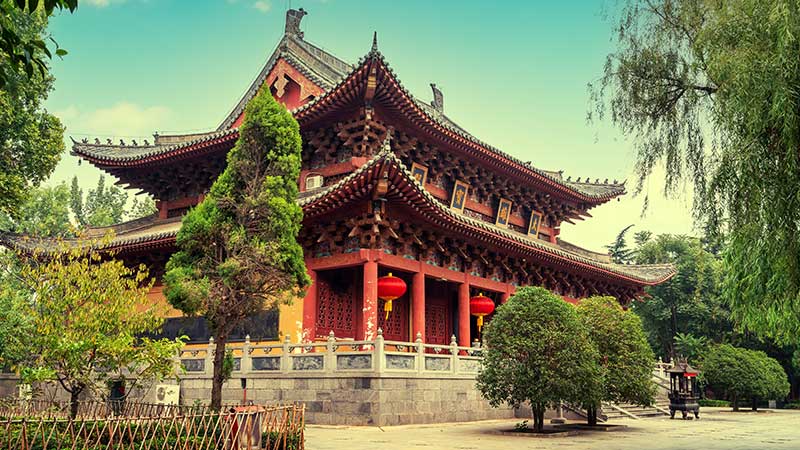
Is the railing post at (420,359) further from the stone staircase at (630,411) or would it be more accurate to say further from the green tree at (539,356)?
the stone staircase at (630,411)

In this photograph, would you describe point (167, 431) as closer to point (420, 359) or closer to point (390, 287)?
point (420, 359)

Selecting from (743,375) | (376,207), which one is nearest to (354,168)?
(376,207)

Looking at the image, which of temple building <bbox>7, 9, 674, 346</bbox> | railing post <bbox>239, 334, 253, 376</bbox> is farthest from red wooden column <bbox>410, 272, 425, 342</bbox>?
railing post <bbox>239, 334, 253, 376</bbox>

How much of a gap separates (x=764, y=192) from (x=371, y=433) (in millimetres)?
8263

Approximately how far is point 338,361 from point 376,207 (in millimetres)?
3845

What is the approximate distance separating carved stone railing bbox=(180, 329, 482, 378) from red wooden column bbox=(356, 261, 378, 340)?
382 mm

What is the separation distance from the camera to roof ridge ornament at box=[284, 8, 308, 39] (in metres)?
24.9

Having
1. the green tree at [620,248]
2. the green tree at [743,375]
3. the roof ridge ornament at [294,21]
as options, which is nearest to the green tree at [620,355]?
the green tree at [743,375]

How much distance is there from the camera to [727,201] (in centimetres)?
847

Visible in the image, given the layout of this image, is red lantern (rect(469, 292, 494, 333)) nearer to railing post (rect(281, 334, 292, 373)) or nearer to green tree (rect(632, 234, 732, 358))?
railing post (rect(281, 334, 292, 373))

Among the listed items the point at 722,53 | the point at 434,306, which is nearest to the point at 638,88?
the point at 722,53

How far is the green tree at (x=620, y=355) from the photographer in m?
14.8

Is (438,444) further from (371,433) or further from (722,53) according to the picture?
(722,53)

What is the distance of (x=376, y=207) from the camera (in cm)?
1661
